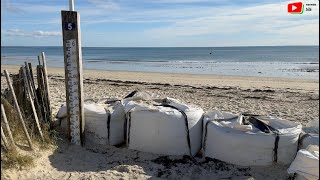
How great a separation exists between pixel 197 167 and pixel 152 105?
1.16m

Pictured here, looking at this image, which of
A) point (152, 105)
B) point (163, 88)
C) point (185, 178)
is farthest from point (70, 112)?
point (163, 88)

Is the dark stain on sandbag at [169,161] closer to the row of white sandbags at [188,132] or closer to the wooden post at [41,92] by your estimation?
the row of white sandbags at [188,132]

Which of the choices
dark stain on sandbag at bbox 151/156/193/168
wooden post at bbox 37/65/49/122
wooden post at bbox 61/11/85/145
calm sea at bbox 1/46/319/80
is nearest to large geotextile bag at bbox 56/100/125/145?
wooden post at bbox 61/11/85/145

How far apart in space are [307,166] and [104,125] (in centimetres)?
292

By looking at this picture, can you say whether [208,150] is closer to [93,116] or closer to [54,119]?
[93,116]

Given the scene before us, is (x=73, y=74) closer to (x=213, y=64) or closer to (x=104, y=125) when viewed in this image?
(x=104, y=125)

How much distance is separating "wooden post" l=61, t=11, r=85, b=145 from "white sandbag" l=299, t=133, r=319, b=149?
10.3 ft

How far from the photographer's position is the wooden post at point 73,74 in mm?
5730

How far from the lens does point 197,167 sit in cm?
557

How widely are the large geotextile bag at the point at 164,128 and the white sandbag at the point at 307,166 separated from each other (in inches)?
59.9

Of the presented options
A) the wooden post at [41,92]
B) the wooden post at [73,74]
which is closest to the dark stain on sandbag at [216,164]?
the wooden post at [73,74]

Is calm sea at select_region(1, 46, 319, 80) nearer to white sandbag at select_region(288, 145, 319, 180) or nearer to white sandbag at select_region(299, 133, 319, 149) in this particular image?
white sandbag at select_region(299, 133, 319, 149)

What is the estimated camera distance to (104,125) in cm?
614

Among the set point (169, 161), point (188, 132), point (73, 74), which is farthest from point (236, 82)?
point (73, 74)
